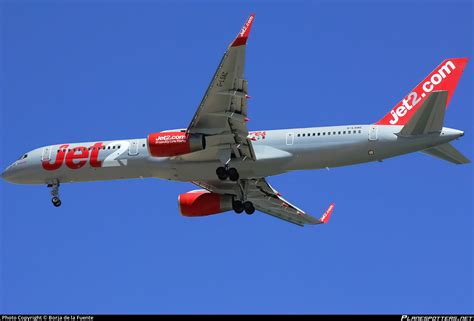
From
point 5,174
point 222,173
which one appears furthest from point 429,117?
point 5,174

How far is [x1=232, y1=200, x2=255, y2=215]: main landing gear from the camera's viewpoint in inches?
1930

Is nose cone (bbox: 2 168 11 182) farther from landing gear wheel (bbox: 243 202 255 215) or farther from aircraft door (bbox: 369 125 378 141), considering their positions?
aircraft door (bbox: 369 125 378 141)

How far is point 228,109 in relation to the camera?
4231cm

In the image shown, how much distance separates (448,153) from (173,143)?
495 inches

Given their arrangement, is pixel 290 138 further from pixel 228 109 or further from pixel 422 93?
pixel 422 93

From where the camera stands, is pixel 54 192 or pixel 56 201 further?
pixel 56 201

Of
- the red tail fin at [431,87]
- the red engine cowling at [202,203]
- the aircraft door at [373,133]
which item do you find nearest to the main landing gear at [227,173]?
the red engine cowling at [202,203]

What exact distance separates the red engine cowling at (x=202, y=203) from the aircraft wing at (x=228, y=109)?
5.55 m

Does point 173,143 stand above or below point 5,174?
below

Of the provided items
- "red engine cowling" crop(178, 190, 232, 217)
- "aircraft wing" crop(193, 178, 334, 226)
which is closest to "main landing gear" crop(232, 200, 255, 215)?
"aircraft wing" crop(193, 178, 334, 226)

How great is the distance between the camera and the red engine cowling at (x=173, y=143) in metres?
44.0

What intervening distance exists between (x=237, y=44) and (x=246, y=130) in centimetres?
603

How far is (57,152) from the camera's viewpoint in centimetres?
4866

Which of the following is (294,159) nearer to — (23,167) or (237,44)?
(237,44)
